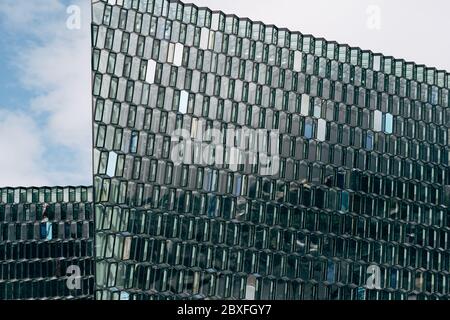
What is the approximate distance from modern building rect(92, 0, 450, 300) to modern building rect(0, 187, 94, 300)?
89.7 feet

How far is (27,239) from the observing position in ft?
239

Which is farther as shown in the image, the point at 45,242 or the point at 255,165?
the point at 45,242

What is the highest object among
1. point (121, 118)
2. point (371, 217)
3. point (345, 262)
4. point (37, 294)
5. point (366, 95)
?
point (366, 95)

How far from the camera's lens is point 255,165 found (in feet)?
170

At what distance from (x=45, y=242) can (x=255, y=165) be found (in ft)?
99.7

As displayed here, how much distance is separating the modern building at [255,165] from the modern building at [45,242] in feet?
89.7

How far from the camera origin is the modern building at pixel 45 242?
72.3 m

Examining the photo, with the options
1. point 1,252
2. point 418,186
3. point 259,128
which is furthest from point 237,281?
point 1,252

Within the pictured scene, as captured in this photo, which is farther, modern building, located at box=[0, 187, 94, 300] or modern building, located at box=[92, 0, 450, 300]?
modern building, located at box=[0, 187, 94, 300]

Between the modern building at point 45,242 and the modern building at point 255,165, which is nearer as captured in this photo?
the modern building at point 255,165

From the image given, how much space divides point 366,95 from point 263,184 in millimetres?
12863

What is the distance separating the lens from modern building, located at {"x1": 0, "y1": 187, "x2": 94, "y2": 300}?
72312 millimetres

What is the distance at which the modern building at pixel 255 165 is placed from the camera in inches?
1877

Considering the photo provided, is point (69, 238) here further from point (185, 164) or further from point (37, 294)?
point (185, 164)
